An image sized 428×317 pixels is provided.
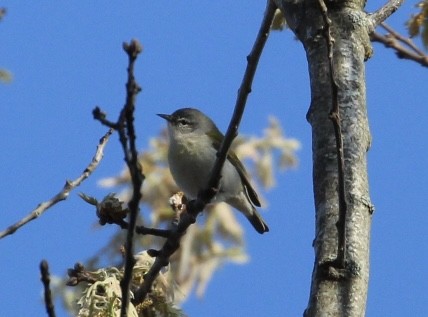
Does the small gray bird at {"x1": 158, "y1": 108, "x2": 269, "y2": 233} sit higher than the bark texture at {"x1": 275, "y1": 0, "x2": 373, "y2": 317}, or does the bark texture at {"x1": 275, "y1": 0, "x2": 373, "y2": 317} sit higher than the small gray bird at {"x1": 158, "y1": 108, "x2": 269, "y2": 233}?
the small gray bird at {"x1": 158, "y1": 108, "x2": 269, "y2": 233}

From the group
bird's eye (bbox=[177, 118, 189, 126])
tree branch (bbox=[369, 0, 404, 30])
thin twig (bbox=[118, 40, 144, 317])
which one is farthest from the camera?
bird's eye (bbox=[177, 118, 189, 126])

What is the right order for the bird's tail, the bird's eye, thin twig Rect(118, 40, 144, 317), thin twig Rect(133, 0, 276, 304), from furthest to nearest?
the bird's eye
the bird's tail
thin twig Rect(133, 0, 276, 304)
thin twig Rect(118, 40, 144, 317)

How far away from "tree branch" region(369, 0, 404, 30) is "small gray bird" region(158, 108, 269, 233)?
240 cm

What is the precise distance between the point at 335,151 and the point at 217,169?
518mm

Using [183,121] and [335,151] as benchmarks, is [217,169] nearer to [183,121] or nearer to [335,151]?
[335,151]

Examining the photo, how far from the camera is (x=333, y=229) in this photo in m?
2.76

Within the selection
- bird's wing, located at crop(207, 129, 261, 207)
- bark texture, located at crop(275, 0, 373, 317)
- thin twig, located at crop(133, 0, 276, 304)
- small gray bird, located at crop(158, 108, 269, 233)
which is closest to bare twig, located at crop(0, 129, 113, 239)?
thin twig, located at crop(133, 0, 276, 304)

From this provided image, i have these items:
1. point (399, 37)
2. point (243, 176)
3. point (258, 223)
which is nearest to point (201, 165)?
point (243, 176)

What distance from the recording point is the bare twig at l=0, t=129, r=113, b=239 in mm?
2665

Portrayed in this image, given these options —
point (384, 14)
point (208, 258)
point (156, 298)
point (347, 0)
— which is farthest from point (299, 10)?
point (208, 258)

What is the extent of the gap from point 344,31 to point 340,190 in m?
0.89

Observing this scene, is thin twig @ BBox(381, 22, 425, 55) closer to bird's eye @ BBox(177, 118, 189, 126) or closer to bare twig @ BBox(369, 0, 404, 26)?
bare twig @ BBox(369, 0, 404, 26)

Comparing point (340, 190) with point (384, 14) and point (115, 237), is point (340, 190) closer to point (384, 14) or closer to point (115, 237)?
point (384, 14)

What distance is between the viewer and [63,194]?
115 inches
